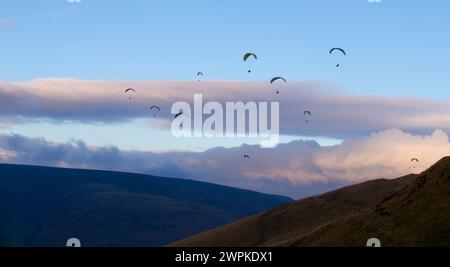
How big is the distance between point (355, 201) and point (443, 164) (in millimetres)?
46813
